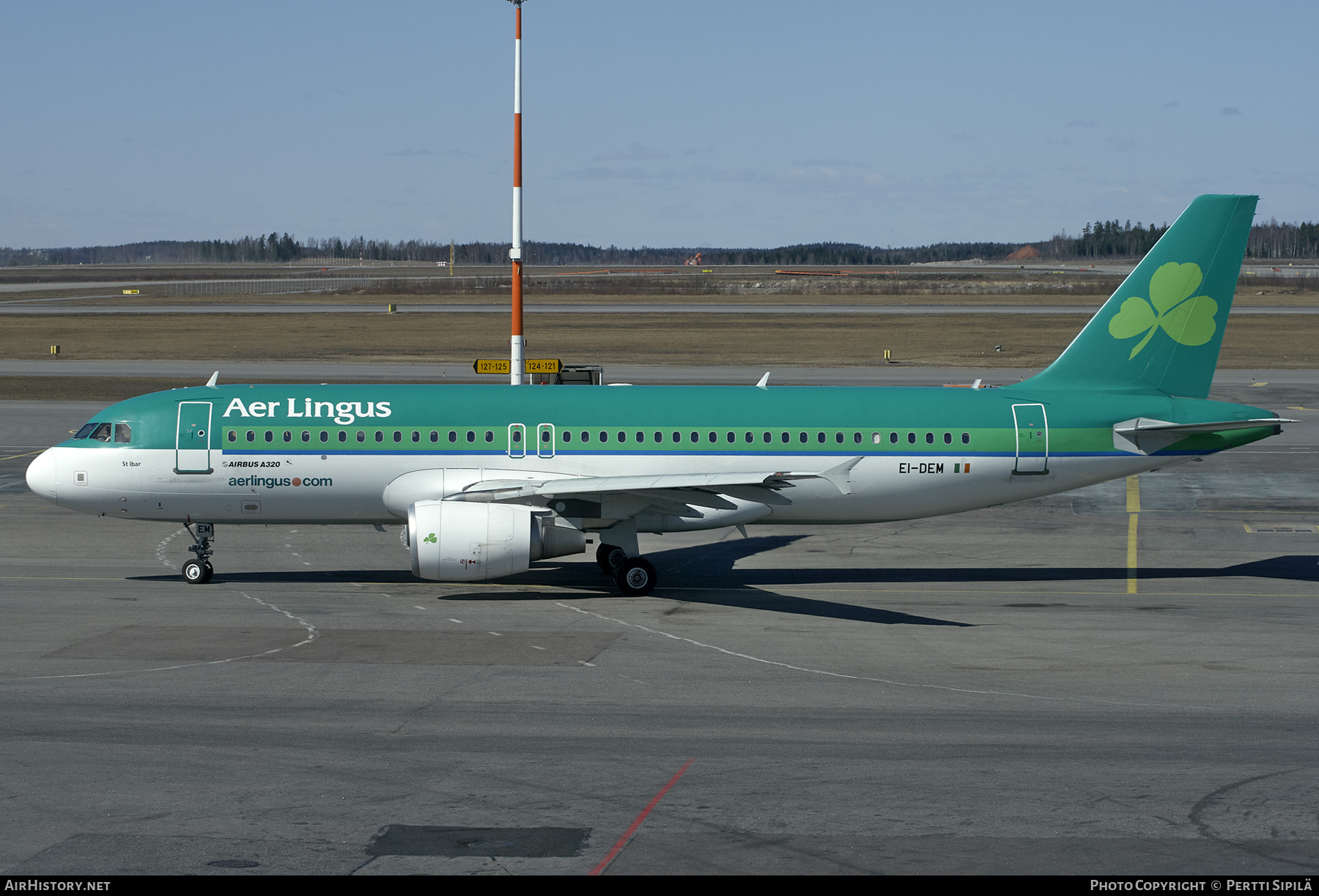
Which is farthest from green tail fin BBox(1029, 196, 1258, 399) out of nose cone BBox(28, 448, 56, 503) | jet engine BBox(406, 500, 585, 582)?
nose cone BBox(28, 448, 56, 503)

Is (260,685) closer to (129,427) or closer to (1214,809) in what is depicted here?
(129,427)

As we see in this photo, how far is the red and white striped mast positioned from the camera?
41938mm

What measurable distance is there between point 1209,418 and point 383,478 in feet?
65.3

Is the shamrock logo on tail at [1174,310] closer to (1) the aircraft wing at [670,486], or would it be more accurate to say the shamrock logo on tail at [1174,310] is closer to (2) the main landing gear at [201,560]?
(1) the aircraft wing at [670,486]

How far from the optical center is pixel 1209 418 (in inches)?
1198

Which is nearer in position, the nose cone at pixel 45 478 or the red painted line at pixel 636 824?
the red painted line at pixel 636 824

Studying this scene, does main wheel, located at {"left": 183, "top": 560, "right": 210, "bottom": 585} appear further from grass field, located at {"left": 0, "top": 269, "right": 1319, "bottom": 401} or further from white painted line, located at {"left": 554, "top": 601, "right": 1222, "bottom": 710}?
grass field, located at {"left": 0, "top": 269, "right": 1319, "bottom": 401}

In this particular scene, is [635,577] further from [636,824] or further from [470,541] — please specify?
[636,824]

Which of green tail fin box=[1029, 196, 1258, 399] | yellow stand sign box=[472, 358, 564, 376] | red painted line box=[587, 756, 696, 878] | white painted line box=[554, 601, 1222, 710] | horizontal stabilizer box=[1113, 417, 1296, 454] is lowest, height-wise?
red painted line box=[587, 756, 696, 878]

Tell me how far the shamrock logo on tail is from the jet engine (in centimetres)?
1572

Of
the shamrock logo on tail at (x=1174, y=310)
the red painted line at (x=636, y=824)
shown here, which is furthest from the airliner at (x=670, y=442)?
the red painted line at (x=636, y=824)

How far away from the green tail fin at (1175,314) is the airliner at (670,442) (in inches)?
1.6

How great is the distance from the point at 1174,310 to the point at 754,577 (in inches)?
486

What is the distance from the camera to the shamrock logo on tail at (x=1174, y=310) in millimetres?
31016
